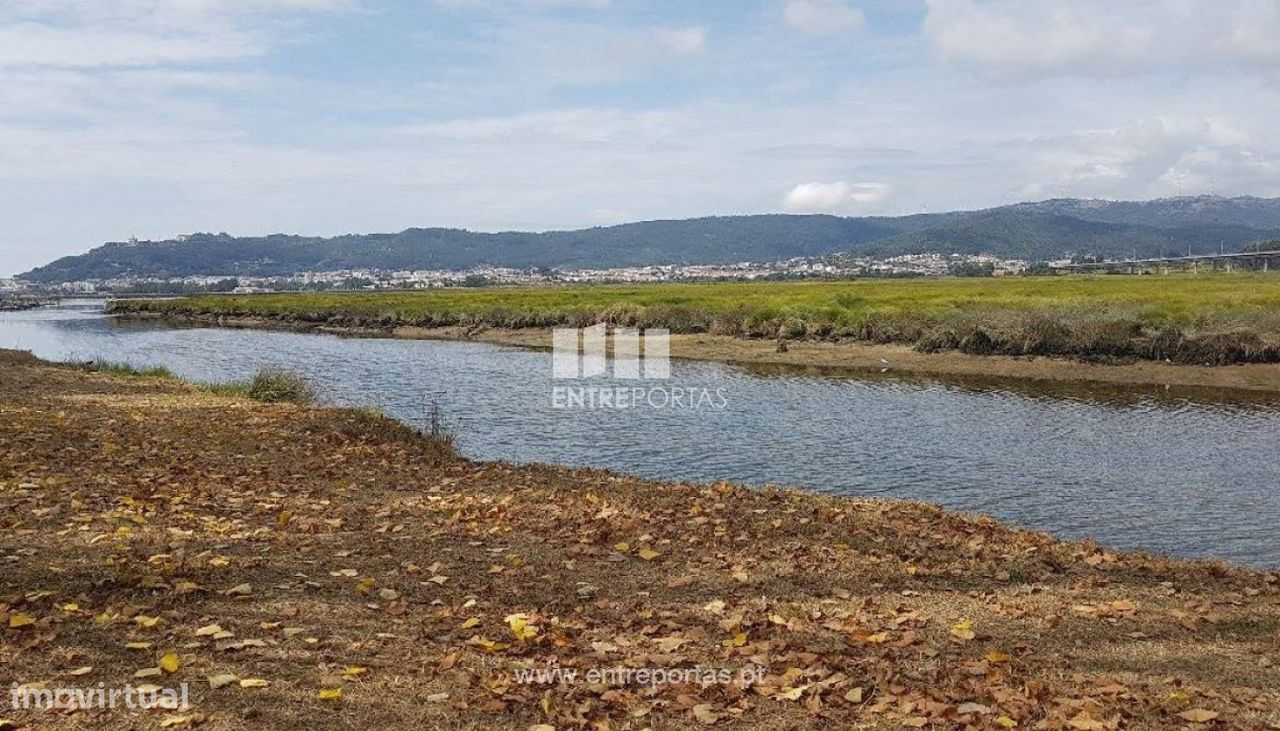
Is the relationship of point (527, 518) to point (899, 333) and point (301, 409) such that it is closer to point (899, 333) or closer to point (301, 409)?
point (301, 409)

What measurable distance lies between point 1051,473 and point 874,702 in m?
17.0

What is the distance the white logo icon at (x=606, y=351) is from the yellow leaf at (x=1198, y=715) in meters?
37.5

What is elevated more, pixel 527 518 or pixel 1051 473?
Answer: pixel 527 518

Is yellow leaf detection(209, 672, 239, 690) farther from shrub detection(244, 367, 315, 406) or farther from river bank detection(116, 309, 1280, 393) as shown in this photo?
river bank detection(116, 309, 1280, 393)

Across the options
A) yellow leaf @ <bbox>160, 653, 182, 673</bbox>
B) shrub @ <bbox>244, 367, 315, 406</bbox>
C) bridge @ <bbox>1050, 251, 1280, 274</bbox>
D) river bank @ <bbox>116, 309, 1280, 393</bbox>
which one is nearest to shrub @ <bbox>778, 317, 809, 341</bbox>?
river bank @ <bbox>116, 309, 1280, 393</bbox>

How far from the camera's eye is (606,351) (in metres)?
57.6

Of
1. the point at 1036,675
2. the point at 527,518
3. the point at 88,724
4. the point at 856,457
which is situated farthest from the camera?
the point at 856,457

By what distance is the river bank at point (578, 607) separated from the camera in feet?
21.7

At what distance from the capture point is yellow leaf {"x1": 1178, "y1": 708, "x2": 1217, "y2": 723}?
647cm

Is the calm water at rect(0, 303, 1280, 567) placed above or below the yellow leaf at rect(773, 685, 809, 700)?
below

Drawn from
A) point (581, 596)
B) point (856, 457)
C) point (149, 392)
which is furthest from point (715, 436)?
point (581, 596)

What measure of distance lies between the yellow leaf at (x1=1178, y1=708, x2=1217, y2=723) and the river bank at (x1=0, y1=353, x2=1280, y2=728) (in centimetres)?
2

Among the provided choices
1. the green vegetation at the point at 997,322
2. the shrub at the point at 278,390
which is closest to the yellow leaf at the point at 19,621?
the shrub at the point at 278,390

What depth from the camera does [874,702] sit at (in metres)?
6.80
